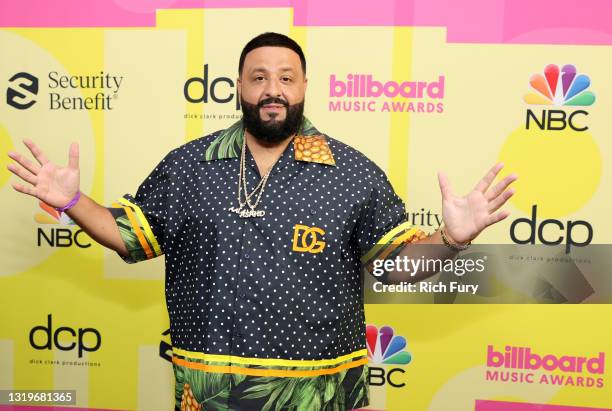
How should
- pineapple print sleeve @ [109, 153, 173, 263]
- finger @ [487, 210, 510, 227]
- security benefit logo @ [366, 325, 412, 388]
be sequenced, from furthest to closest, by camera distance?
security benefit logo @ [366, 325, 412, 388] < pineapple print sleeve @ [109, 153, 173, 263] < finger @ [487, 210, 510, 227]

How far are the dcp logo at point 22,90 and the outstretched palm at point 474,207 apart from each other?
1.60 meters

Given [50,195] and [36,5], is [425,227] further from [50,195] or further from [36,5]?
[36,5]

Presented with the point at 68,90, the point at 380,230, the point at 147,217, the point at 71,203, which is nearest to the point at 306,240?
the point at 380,230

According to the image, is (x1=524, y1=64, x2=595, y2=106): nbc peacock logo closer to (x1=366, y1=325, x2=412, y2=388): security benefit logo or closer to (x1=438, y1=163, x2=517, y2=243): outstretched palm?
(x1=438, y1=163, x2=517, y2=243): outstretched palm

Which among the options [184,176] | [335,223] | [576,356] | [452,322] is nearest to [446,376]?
[452,322]

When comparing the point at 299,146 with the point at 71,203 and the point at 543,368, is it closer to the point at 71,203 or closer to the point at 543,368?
the point at 71,203

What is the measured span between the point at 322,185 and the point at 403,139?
70 cm

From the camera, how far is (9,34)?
2.36 meters

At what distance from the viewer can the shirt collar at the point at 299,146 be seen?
168 cm

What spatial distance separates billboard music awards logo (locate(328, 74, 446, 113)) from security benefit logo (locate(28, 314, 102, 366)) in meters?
1.24

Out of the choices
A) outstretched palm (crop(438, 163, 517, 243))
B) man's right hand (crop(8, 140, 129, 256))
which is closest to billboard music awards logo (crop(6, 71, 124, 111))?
man's right hand (crop(8, 140, 129, 256))

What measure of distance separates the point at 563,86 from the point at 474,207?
0.93 metres

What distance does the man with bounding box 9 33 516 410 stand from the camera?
158 cm

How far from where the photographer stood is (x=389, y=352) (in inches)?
91.4
